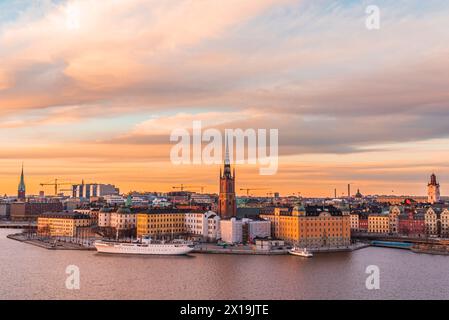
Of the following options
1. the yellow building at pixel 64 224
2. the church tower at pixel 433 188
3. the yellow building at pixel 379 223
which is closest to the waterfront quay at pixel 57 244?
the yellow building at pixel 64 224

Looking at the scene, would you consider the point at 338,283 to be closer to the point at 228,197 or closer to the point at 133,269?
the point at 133,269

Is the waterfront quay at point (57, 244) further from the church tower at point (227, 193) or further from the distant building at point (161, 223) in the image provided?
the church tower at point (227, 193)

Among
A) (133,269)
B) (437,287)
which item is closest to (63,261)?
(133,269)

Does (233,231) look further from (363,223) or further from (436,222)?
(436,222)

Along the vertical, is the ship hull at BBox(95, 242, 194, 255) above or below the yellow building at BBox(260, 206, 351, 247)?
below

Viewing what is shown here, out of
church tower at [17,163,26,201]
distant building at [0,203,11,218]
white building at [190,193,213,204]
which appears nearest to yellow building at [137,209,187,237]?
white building at [190,193,213,204]

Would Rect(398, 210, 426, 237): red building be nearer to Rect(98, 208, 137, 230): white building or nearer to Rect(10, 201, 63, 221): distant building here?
Rect(98, 208, 137, 230): white building
